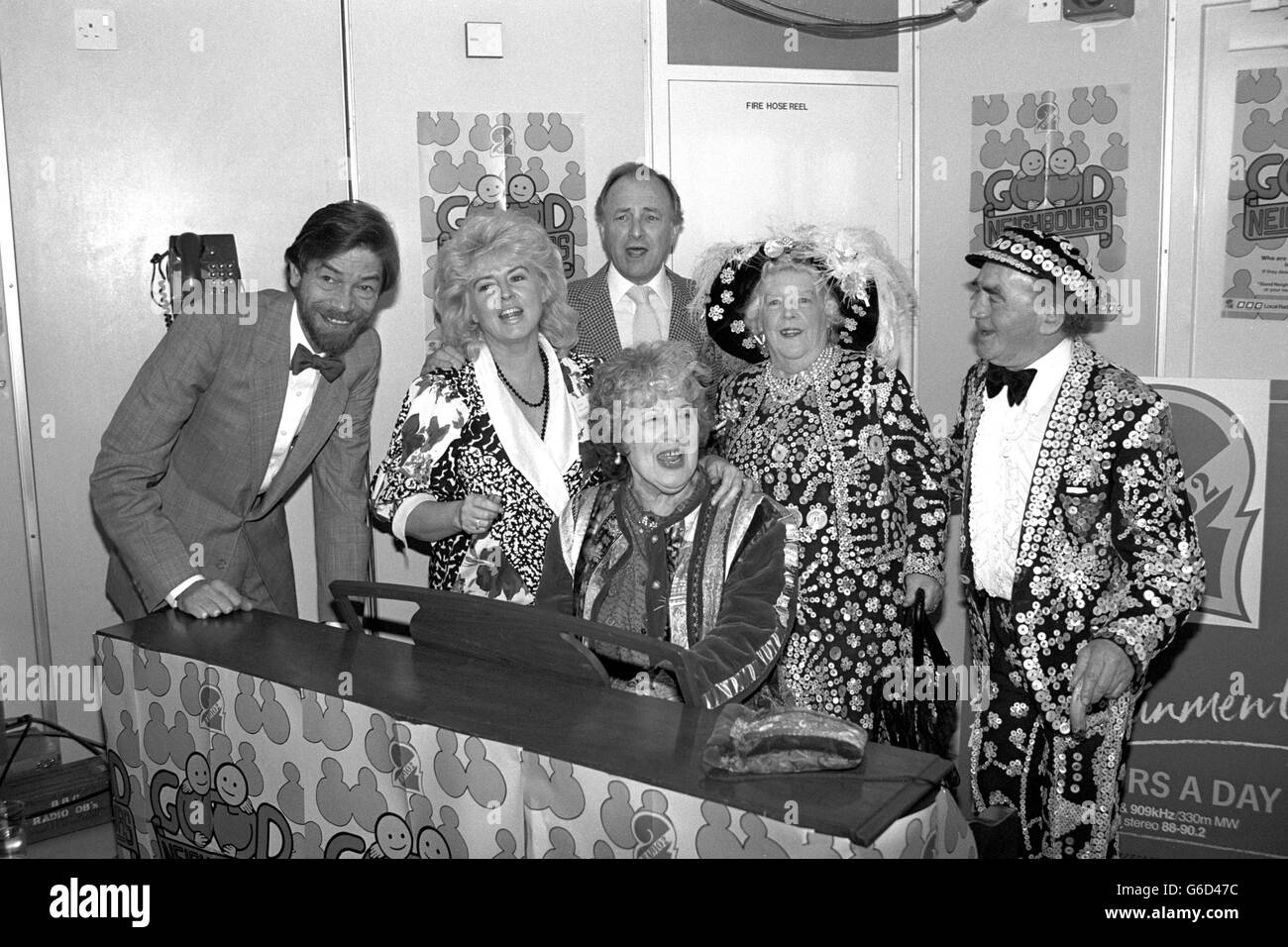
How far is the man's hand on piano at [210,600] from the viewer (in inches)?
90.7

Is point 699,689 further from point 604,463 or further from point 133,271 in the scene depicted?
point 133,271

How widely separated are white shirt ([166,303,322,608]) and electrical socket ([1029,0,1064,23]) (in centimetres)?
275

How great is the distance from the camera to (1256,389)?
12.0 feet

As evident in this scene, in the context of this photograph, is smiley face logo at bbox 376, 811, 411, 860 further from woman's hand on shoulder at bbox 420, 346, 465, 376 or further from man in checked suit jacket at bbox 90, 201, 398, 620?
woman's hand on shoulder at bbox 420, 346, 465, 376

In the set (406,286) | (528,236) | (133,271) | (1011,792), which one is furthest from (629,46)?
(1011,792)

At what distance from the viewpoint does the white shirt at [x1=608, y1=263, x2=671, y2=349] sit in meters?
3.67

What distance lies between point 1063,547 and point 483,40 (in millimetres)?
2643

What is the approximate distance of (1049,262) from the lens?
2.52m

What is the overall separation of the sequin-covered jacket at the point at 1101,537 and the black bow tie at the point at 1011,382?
8 cm

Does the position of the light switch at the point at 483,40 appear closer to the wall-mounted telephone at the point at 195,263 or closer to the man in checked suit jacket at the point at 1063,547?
the wall-mounted telephone at the point at 195,263

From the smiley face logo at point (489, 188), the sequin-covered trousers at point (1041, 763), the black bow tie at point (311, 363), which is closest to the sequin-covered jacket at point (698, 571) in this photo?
the sequin-covered trousers at point (1041, 763)
